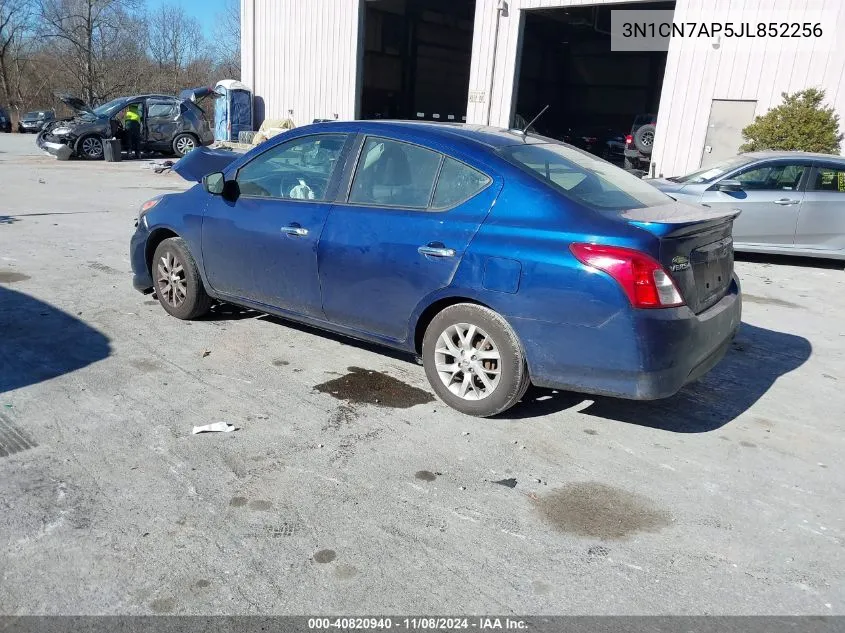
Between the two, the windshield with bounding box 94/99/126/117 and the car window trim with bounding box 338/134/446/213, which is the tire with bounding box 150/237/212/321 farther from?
the windshield with bounding box 94/99/126/117

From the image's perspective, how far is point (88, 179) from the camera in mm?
15195

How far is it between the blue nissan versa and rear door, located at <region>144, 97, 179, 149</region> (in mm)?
17011

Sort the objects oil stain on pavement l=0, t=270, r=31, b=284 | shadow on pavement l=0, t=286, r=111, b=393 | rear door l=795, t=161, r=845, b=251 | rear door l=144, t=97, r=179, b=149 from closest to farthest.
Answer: shadow on pavement l=0, t=286, r=111, b=393, oil stain on pavement l=0, t=270, r=31, b=284, rear door l=795, t=161, r=845, b=251, rear door l=144, t=97, r=179, b=149

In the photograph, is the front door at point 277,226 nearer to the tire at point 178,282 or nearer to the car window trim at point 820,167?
the tire at point 178,282

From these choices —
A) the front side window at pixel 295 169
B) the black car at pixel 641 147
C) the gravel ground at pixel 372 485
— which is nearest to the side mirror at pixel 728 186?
the gravel ground at pixel 372 485

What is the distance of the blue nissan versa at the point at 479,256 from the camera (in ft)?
11.6

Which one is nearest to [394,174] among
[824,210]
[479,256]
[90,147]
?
[479,256]

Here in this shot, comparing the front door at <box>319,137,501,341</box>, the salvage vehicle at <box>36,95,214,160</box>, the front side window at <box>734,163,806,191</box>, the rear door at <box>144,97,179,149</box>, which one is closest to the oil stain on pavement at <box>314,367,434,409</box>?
the front door at <box>319,137,501,341</box>

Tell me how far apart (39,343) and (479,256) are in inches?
130

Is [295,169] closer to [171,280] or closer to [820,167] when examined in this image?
[171,280]

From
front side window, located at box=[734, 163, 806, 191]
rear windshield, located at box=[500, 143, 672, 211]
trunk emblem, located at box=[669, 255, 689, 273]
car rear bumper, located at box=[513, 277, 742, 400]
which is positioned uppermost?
rear windshield, located at box=[500, 143, 672, 211]

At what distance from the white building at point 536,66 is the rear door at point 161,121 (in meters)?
4.27

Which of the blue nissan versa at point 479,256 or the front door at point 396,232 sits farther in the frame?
the front door at point 396,232

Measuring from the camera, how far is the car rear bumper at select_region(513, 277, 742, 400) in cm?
349
